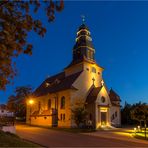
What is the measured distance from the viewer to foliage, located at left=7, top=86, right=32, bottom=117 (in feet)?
218

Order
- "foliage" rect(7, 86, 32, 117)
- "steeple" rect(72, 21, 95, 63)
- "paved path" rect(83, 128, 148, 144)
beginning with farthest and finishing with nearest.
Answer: "foliage" rect(7, 86, 32, 117) → "steeple" rect(72, 21, 95, 63) → "paved path" rect(83, 128, 148, 144)

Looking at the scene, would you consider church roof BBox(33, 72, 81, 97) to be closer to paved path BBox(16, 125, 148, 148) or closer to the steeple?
the steeple

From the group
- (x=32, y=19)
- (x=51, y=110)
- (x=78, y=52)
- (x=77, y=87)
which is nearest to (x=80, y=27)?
(x=78, y=52)

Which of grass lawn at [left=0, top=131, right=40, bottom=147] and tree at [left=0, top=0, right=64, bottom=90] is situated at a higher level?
tree at [left=0, top=0, right=64, bottom=90]

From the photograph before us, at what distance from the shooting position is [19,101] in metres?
68.2

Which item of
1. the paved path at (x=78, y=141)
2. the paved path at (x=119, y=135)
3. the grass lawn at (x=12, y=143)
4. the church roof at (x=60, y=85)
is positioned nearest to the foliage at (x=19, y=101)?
the church roof at (x=60, y=85)

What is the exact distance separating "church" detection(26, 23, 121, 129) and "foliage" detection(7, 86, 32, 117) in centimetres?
1269

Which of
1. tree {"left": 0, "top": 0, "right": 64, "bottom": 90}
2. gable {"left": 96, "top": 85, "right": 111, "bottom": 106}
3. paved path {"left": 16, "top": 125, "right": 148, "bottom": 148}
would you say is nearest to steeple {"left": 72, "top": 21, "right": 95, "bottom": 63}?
gable {"left": 96, "top": 85, "right": 111, "bottom": 106}

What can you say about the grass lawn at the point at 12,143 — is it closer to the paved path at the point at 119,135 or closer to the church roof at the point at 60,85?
the paved path at the point at 119,135

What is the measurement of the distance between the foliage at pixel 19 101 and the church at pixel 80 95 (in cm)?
1269

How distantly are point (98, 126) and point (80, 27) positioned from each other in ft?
72.6

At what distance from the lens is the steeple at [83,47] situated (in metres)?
48.7

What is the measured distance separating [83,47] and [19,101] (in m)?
29.9

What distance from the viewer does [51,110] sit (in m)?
45.9
